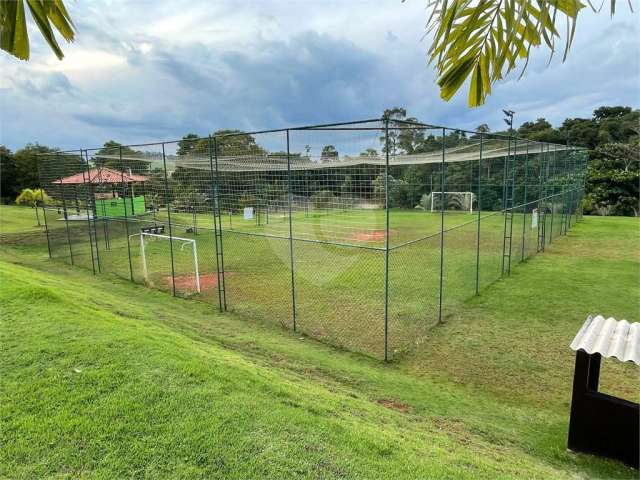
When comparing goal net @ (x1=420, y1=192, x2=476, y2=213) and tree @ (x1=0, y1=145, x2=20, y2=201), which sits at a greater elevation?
tree @ (x1=0, y1=145, x2=20, y2=201)

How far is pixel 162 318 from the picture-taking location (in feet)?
19.9

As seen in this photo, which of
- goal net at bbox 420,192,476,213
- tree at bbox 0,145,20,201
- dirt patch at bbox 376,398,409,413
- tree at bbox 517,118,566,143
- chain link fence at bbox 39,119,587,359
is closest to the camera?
dirt patch at bbox 376,398,409,413

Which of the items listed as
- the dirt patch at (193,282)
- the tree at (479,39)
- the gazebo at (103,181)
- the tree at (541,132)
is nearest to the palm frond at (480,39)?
the tree at (479,39)

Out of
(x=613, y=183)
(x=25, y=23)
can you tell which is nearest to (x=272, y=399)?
(x=25, y=23)

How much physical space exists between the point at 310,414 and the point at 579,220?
1901 centimetres

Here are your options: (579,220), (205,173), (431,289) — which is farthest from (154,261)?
(579,220)

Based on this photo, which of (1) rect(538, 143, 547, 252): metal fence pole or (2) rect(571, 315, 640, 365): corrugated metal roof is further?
(1) rect(538, 143, 547, 252): metal fence pole

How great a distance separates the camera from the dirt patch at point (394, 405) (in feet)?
12.1

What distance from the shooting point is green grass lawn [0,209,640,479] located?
2236 millimetres

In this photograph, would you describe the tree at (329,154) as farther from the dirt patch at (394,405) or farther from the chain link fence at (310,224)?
the dirt patch at (394,405)

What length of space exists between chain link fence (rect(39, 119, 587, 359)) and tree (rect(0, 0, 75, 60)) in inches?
132

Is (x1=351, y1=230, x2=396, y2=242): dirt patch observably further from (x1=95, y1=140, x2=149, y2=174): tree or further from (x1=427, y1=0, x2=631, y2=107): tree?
(x1=427, y1=0, x2=631, y2=107): tree

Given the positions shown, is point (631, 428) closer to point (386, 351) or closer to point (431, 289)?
point (386, 351)

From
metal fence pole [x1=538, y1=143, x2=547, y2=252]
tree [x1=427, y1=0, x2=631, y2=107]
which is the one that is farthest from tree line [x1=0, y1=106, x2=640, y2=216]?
tree [x1=427, y1=0, x2=631, y2=107]
